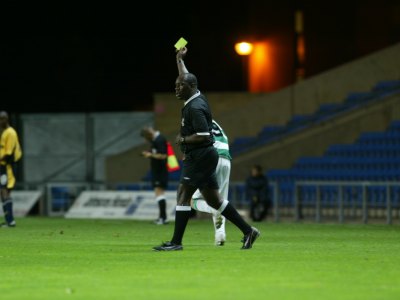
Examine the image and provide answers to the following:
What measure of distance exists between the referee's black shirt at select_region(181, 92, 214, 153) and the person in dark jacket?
13.2 m

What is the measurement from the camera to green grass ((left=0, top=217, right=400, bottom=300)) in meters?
10.5

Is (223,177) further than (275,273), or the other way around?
(223,177)

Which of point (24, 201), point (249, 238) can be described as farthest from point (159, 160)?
point (249, 238)

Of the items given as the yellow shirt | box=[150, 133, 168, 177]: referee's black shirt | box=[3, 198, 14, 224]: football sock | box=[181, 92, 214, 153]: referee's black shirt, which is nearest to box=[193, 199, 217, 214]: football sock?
box=[181, 92, 214, 153]: referee's black shirt

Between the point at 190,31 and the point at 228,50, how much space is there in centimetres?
140

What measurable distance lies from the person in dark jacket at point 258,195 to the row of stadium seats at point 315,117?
522 centimetres

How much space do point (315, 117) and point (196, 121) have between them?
1993cm

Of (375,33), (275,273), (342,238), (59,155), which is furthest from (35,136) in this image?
(275,273)

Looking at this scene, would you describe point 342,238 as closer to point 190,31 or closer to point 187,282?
point 187,282

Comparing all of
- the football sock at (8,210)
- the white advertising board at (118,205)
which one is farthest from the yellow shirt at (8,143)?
the white advertising board at (118,205)

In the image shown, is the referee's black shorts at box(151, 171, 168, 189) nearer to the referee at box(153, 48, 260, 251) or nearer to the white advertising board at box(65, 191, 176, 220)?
the white advertising board at box(65, 191, 176, 220)

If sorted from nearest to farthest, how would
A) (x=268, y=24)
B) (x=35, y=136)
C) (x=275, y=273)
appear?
(x=275, y=273) → (x=35, y=136) → (x=268, y=24)

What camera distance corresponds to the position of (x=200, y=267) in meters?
12.9

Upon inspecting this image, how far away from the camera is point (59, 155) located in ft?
124
